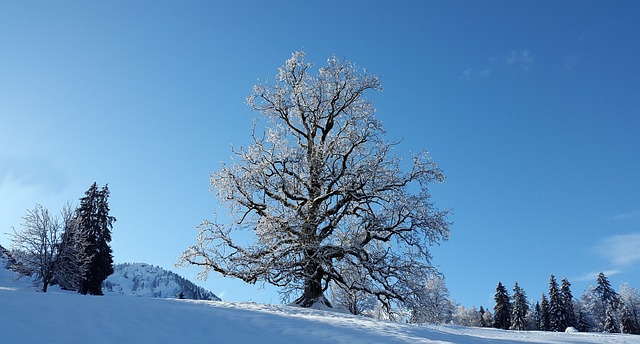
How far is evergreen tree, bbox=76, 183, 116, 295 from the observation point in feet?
137

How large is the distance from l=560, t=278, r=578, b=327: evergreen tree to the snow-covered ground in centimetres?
6206

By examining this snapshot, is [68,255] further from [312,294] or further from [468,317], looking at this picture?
[468,317]

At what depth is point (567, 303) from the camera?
65000mm

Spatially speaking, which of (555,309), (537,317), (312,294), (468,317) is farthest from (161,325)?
(468,317)

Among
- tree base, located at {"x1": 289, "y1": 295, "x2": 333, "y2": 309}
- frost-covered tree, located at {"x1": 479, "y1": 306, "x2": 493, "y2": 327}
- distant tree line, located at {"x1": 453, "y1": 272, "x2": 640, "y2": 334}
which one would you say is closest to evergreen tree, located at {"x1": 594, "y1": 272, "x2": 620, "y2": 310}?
distant tree line, located at {"x1": 453, "y1": 272, "x2": 640, "y2": 334}

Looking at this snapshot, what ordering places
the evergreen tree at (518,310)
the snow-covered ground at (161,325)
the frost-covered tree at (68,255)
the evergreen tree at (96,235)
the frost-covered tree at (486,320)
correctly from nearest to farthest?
the snow-covered ground at (161,325)
the frost-covered tree at (68,255)
the evergreen tree at (96,235)
the evergreen tree at (518,310)
the frost-covered tree at (486,320)

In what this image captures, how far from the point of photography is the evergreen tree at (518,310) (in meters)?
65.2

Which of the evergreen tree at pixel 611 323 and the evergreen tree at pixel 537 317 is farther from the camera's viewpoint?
the evergreen tree at pixel 537 317

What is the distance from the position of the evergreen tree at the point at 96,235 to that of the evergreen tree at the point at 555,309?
5924 cm

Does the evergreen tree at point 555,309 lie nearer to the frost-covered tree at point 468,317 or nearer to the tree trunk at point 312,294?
the frost-covered tree at point 468,317

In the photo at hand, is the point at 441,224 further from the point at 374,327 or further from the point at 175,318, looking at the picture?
the point at 175,318

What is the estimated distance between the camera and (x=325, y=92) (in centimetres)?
1919

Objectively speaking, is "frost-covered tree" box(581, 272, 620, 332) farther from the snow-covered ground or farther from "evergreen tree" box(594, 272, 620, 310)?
the snow-covered ground

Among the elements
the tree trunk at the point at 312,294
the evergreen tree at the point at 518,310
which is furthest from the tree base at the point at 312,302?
the evergreen tree at the point at 518,310
